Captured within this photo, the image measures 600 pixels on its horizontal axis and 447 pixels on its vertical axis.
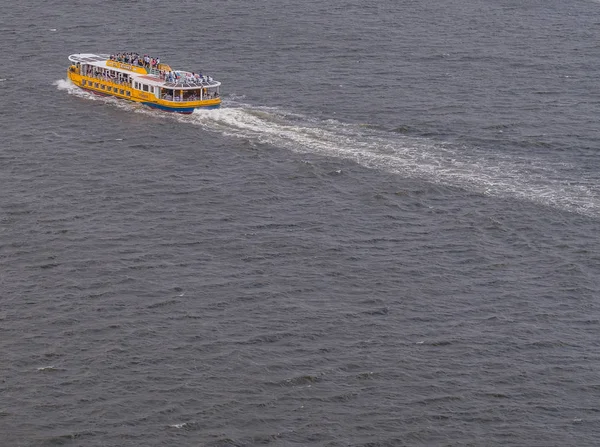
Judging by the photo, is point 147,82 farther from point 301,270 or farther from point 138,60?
point 301,270

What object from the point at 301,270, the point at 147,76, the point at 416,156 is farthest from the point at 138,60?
the point at 301,270

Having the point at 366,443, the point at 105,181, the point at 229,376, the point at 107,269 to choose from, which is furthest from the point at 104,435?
the point at 105,181

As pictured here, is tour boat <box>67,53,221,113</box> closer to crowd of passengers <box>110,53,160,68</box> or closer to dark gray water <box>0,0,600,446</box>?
crowd of passengers <box>110,53,160,68</box>

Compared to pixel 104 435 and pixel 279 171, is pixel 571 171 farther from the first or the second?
pixel 104 435

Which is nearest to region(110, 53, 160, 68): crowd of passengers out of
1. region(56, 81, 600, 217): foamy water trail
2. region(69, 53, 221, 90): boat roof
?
region(69, 53, 221, 90): boat roof

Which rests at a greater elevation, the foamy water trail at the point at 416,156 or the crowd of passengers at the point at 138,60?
the crowd of passengers at the point at 138,60

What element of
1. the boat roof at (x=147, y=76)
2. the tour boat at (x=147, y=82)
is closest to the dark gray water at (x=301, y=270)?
the tour boat at (x=147, y=82)

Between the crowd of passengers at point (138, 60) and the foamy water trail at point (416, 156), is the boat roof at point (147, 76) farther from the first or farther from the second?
the foamy water trail at point (416, 156)
